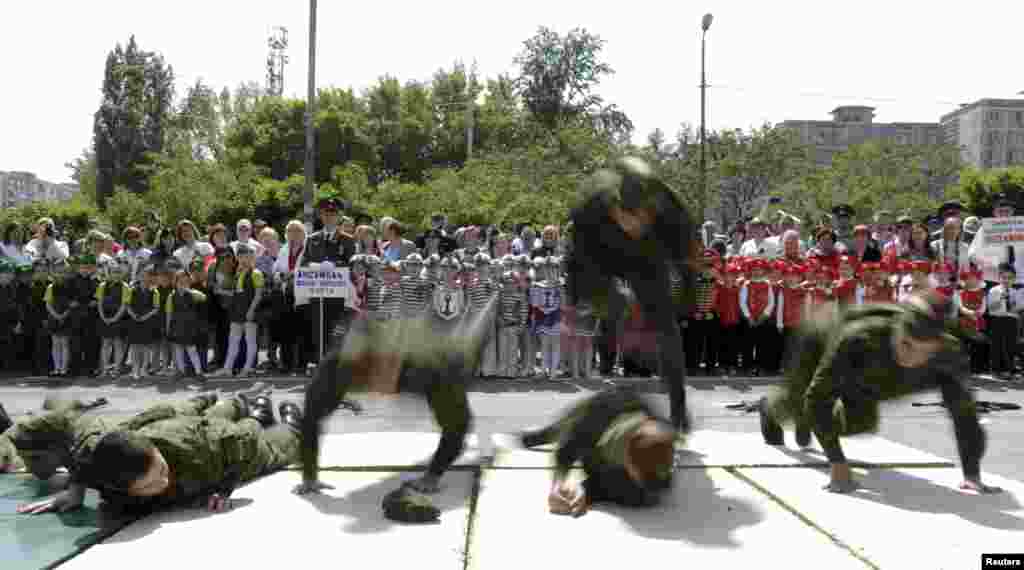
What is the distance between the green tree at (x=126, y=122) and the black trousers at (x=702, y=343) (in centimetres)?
4950

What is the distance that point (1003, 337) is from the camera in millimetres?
10906

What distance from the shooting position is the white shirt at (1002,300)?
10875 mm

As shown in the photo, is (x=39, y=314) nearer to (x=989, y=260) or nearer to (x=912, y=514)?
(x=912, y=514)

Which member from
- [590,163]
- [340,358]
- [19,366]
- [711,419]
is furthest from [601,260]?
[590,163]

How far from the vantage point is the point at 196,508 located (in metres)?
4.48

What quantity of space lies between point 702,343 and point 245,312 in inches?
229

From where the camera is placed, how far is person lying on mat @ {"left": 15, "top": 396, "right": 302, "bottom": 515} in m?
4.06

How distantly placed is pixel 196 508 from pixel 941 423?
6205 millimetres

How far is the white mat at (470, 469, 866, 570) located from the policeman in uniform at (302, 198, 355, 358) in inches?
241

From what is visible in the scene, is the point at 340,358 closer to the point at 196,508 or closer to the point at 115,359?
the point at 196,508

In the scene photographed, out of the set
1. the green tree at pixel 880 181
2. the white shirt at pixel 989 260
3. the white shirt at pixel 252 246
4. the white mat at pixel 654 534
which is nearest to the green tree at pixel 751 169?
→ the green tree at pixel 880 181

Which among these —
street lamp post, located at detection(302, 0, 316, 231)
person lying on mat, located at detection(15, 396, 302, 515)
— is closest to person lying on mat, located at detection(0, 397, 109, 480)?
person lying on mat, located at detection(15, 396, 302, 515)

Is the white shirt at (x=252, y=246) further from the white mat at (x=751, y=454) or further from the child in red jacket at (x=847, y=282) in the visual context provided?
the child in red jacket at (x=847, y=282)

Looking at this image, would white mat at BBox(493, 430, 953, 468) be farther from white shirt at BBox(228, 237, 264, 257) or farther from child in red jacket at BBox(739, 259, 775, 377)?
white shirt at BBox(228, 237, 264, 257)
